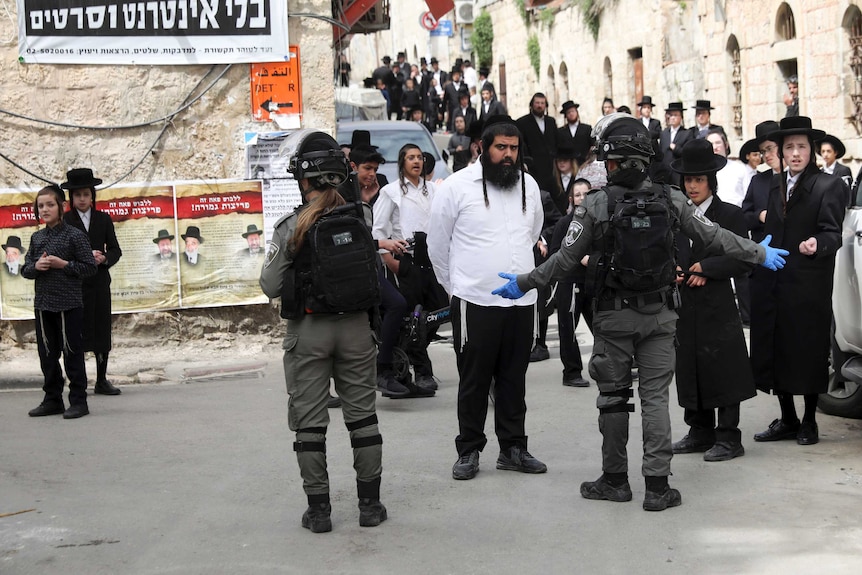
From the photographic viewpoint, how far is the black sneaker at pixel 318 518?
18.2 ft

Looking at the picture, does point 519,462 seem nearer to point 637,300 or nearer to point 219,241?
point 637,300

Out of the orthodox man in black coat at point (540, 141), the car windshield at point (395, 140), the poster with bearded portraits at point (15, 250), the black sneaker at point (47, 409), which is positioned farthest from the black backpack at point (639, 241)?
the car windshield at point (395, 140)

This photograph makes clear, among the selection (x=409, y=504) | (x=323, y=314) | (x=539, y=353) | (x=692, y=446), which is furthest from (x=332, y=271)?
(x=539, y=353)

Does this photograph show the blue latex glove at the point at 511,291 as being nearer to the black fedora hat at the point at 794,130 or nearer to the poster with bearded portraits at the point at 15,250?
the black fedora hat at the point at 794,130

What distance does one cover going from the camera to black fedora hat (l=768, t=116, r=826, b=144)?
22.6ft

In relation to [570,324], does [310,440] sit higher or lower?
lower

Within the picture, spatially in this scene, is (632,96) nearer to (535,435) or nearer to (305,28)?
(305,28)

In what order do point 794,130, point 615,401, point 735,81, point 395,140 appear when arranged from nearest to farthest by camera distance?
point 615,401 < point 794,130 < point 395,140 < point 735,81

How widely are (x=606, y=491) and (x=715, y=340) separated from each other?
126 cm

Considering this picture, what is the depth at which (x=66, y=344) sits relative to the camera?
8.42m

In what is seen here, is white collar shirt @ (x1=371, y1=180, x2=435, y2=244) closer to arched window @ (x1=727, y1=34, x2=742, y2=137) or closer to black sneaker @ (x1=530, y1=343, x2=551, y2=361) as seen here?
black sneaker @ (x1=530, y1=343, x2=551, y2=361)

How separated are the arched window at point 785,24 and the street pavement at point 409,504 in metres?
12.9

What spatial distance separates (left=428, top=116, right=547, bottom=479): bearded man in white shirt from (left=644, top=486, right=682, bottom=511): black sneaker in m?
0.87

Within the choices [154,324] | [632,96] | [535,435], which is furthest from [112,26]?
[632,96]
